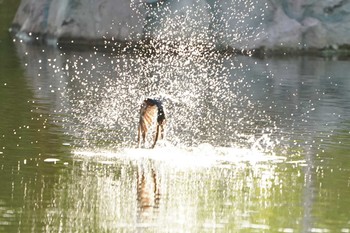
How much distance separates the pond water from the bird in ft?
0.88

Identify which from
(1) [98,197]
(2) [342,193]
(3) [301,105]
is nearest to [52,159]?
(1) [98,197]

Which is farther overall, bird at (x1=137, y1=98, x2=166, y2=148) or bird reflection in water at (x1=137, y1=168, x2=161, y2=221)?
bird at (x1=137, y1=98, x2=166, y2=148)

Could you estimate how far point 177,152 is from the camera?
16328mm

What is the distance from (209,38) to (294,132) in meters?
15.3

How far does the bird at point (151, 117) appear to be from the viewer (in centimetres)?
1585

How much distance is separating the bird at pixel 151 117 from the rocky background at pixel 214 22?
17.1 metres

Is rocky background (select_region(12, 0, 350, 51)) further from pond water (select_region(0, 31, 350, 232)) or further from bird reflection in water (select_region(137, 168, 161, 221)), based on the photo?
bird reflection in water (select_region(137, 168, 161, 221))

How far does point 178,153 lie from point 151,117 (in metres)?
0.58

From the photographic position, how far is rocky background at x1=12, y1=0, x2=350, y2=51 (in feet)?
110

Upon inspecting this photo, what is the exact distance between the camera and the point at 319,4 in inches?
1324

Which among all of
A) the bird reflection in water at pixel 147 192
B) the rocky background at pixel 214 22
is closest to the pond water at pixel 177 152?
the bird reflection in water at pixel 147 192

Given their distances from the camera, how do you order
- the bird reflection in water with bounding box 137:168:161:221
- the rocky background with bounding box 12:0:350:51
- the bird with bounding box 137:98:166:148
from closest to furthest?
the bird reflection in water with bounding box 137:168:161:221 < the bird with bounding box 137:98:166:148 < the rocky background with bounding box 12:0:350:51

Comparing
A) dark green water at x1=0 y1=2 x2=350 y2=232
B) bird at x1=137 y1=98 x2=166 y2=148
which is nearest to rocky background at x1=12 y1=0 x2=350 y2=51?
dark green water at x1=0 y1=2 x2=350 y2=232

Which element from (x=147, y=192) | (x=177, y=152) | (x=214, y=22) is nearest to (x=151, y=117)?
(x=177, y=152)
